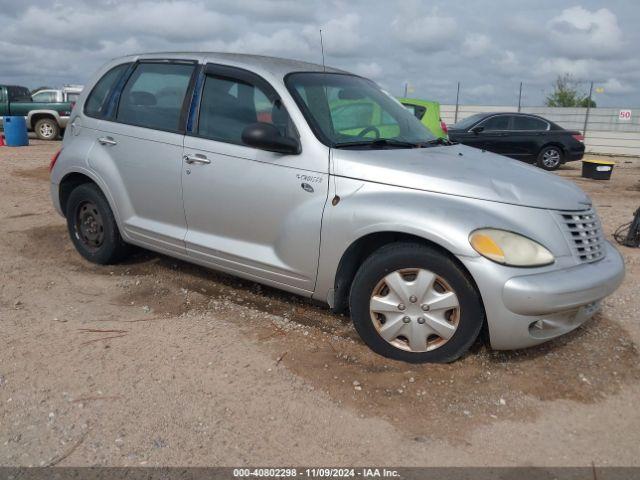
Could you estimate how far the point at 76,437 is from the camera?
275 centimetres

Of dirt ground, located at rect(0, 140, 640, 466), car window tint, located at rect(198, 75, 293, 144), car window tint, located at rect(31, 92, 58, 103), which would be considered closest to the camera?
dirt ground, located at rect(0, 140, 640, 466)

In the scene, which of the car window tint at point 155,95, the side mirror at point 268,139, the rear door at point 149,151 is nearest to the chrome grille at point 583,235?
the side mirror at point 268,139

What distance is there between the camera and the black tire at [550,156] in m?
14.9

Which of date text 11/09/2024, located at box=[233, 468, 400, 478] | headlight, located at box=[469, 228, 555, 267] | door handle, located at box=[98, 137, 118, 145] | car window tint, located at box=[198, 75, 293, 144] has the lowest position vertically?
date text 11/09/2024, located at box=[233, 468, 400, 478]

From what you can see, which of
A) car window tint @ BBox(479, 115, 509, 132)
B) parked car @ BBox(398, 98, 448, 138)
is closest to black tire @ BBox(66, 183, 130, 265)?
parked car @ BBox(398, 98, 448, 138)

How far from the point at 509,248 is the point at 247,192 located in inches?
68.4

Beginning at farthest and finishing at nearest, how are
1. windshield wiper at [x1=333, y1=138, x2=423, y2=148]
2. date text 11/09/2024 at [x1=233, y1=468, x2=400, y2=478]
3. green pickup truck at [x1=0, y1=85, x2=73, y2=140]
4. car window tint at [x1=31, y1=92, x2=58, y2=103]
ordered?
1. car window tint at [x1=31, y1=92, x2=58, y2=103]
2. green pickup truck at [x1=0, y1=85, x2=73, y2=140]
3. windshield wiper at [x1=333, y1=138, x2=423, y2=148]
4. date text 11/09/2024 at [x1=233, y1=468, x2=400, y2=478]

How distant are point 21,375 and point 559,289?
296 centimetres

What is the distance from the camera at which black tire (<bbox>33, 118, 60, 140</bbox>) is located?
1914 cm

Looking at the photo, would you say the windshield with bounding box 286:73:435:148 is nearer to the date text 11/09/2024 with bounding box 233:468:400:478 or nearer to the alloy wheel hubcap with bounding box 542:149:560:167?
the date text 11/09/2024 with bounding box 233:468:400:478

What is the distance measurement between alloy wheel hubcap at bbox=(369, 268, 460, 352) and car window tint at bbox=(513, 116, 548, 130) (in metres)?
12.2

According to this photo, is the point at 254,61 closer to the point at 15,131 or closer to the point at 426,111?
the point at 426,111

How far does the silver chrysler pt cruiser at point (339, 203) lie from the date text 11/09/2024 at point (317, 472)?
3.26 feet

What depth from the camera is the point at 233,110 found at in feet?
13.8
